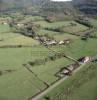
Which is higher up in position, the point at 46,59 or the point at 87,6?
the point at 46,59

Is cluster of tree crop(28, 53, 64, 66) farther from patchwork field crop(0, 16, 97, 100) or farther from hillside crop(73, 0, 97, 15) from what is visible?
hillside crop(73, 0, 97, 15)

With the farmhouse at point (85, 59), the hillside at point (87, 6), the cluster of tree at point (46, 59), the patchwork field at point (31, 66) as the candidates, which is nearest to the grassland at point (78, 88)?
the patchwork field at point (31, 66)

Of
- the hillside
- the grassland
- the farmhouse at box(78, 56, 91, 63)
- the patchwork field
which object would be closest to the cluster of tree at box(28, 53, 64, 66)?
the patchwork field

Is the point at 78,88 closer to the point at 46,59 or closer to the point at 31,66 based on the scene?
the point at 31,66

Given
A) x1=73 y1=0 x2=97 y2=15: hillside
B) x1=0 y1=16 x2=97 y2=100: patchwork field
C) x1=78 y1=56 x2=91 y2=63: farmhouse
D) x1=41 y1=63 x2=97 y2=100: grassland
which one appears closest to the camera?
x1=41 y1=63 x2=97 y2=100: grassland

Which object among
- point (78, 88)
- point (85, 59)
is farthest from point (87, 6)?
point (78, 88)

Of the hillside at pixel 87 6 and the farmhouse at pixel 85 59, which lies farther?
the hillside at pixel 87 6

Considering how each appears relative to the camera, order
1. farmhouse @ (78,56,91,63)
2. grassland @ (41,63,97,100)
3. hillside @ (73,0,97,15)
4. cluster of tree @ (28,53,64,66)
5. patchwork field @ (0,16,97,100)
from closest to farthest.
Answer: grassland @ (41,63,97,100)
patchwork field @ (0,16,97,100)
cluster of tree @ (28,53,64,66)
farmhouse @ (78,56,91,63)
hillside @ (73,0,97,15)

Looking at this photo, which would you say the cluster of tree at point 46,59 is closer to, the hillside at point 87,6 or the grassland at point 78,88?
the grassland at point 78,88

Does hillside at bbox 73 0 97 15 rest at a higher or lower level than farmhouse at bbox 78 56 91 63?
lower

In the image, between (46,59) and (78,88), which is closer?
(78,88)

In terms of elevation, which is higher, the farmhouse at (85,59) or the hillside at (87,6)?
the farmhouse at (85,59)

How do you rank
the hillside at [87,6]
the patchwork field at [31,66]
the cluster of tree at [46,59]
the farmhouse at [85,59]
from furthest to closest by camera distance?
the hillside at [87,6], the farmhouse at [85,59], the cluster of tree at [46,59], the patchwork field at [31,66]
